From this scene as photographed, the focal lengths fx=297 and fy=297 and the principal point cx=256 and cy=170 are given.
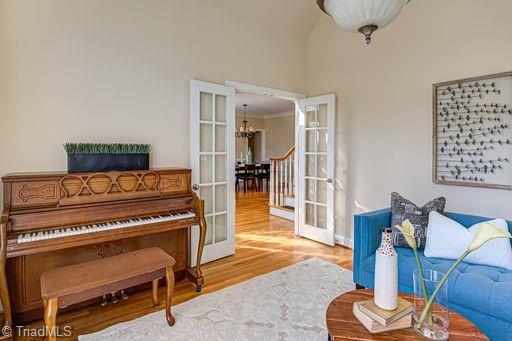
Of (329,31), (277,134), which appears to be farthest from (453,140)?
(277,134)

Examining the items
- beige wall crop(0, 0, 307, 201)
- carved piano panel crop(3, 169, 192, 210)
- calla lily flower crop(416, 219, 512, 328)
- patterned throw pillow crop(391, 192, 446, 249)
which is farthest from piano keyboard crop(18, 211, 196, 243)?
calla lily flower crop(416, 219, 512, 328)

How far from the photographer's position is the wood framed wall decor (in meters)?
2.69

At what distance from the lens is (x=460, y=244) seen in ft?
7.42

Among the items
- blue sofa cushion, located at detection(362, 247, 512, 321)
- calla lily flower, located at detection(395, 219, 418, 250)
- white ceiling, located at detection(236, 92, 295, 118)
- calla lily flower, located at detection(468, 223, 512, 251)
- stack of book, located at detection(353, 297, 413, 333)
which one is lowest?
blue sofa cushion, located at detection(362, 247, 512, 321)

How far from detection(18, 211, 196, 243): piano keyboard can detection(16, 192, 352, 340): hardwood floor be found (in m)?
0.71

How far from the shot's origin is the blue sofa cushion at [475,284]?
5.94 ft

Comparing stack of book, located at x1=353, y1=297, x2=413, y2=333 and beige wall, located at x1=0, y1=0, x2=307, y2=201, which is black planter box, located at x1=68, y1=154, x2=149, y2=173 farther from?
stack of book, located at x1=353, y1=297, x2=413, y2=333

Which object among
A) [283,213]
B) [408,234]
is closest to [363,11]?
[408,234]

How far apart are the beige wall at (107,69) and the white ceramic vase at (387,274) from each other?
2.36 m

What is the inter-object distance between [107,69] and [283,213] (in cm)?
396

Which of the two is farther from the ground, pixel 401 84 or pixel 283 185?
pixel 401 84

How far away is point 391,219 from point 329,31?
2799 millimetres

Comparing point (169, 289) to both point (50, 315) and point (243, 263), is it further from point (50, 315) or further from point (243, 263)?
point (243, 263)

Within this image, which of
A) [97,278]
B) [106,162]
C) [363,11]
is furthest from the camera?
[106,162]
